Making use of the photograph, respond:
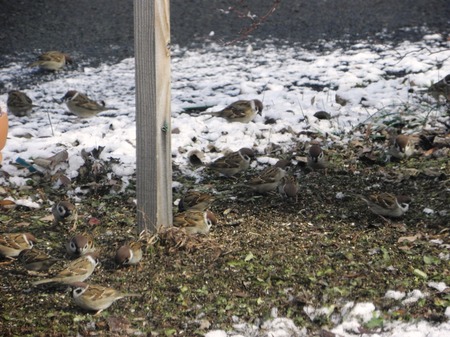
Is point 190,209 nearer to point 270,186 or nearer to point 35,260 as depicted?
point 270,186

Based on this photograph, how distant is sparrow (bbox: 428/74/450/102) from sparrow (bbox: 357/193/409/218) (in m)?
2.26

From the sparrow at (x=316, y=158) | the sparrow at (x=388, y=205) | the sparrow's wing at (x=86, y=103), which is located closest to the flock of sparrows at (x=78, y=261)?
the sparrow at (x=388, y=205)

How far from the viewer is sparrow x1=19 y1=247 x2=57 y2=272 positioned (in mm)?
5082

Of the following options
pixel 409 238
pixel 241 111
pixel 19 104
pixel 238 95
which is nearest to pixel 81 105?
pixel 19 104

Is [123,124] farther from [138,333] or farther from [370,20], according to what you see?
[370,20]

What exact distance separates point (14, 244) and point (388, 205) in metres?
2.56

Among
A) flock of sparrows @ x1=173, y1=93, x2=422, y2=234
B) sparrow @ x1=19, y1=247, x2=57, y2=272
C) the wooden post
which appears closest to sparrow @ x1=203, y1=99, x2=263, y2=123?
flock of sparrows @ x1=173, y1=93, x2=422, y2=234

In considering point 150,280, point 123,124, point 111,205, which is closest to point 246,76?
point 123,124

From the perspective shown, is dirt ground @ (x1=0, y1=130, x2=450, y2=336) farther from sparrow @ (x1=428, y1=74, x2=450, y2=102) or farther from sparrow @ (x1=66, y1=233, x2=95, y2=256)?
sparrow @ (x1=428, y1=74, x2=450, y2=102)

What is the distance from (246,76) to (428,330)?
16.8 ft

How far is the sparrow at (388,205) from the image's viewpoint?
18.3ft

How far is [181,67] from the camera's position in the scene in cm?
938

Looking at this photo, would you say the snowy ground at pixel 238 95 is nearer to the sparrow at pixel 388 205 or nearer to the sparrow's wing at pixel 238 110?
the sparrow's wing at pixel 238 110

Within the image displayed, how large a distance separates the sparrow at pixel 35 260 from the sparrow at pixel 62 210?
0.55 meters
